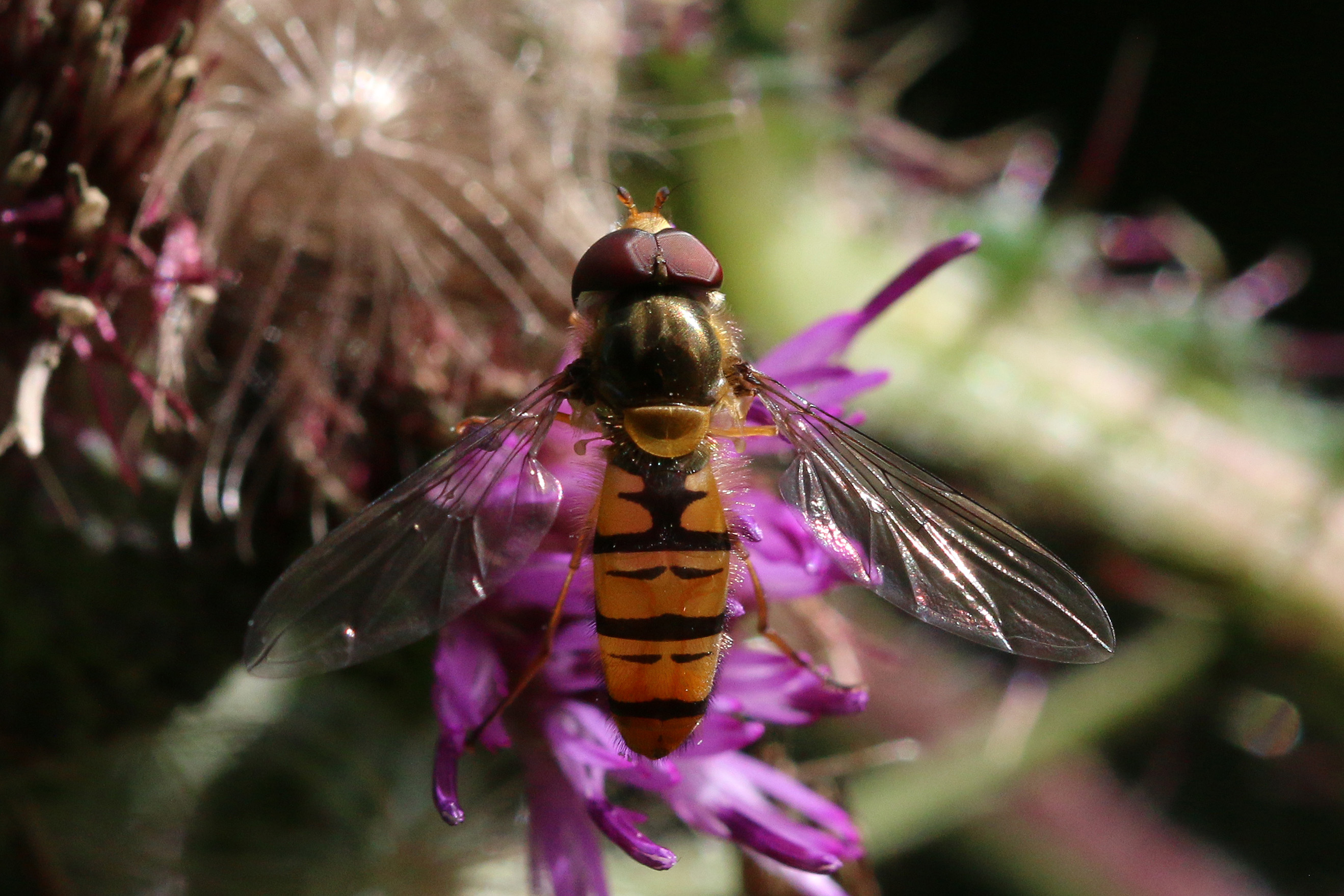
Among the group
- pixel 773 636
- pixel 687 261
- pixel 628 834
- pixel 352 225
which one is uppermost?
pixel 352 225

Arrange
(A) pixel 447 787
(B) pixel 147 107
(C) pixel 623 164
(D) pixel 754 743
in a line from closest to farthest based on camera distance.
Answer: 1. (A) pixel 447 787
2. (B) pixel 147 107
3. (D) pixel 754 743
4. (C) pixel 623 164

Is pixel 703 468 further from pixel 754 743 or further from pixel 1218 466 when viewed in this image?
pixel 1218 466

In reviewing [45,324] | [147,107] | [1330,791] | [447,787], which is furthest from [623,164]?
[1330,791]

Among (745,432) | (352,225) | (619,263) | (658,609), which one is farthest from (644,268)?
(352,225)

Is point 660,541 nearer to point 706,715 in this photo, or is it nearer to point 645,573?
point 645,573

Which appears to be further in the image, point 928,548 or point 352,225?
point 352,225

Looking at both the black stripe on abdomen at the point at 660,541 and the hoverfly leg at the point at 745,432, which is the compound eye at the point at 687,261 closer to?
the hoverfly leg at the point at 745,432
